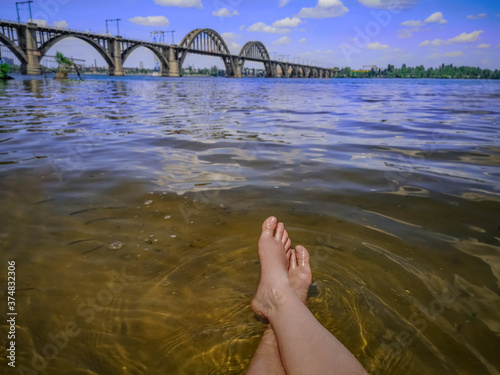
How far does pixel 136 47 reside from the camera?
206 feet

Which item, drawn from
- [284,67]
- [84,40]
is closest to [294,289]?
[84,40]

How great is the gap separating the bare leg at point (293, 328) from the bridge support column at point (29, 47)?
181 feet

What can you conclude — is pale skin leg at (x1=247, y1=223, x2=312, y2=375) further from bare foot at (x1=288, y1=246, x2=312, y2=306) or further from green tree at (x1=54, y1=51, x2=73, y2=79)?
green tree at (x1=54, y1=51, x2=73, y2=79)

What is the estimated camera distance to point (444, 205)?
93.4 inches

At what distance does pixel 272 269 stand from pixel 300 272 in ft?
0.55

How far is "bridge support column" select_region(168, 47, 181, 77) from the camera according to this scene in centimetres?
6894

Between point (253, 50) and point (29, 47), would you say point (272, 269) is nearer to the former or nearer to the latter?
point (29, 47)

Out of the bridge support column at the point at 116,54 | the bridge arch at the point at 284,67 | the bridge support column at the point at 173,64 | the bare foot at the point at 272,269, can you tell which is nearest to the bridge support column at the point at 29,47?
the bridge support column at the point at 116,54

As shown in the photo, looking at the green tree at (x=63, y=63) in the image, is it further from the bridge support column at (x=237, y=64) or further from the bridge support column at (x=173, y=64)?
the bridge support column at (x=237, y=64)

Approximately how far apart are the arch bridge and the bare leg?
54476 millimetres

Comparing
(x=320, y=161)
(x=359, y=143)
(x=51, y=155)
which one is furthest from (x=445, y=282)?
(x=51, y=155)

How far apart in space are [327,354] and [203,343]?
514mm

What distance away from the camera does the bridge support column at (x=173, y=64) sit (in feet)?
226

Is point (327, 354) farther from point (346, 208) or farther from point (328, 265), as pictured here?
point (346, 208)
